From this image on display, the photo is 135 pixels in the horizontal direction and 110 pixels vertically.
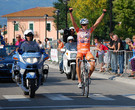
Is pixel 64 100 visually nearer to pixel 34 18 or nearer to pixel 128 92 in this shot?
pixel 128 92

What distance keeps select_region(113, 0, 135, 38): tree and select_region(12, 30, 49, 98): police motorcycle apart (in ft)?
150

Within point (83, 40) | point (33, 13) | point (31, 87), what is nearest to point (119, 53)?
point (83, 40)

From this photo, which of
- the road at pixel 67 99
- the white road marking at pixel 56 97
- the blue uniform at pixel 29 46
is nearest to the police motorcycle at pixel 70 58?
the road at pixel 67 99

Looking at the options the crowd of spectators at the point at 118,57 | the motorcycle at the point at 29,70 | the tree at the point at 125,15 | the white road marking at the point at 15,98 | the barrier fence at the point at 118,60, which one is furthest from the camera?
the tree at the point at 125,15


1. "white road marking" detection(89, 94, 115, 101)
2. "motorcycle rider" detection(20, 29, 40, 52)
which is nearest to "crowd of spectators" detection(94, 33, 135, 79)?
"white road marking" detection(89, 94, 115, 101)

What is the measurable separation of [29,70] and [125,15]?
153 feet

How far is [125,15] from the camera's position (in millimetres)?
57625

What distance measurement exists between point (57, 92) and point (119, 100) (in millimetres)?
2454

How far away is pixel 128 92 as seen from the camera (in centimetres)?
1396

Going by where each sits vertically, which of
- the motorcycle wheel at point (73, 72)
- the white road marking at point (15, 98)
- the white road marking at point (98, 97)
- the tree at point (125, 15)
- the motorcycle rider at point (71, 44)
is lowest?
the white road marking at point (98, 97)

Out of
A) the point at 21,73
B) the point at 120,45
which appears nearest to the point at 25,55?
the point at 21,73

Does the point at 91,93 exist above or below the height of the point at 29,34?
below

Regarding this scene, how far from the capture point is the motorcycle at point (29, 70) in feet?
38.6

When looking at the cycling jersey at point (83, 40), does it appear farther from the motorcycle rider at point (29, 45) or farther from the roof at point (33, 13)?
the roof at point (33, 13)
